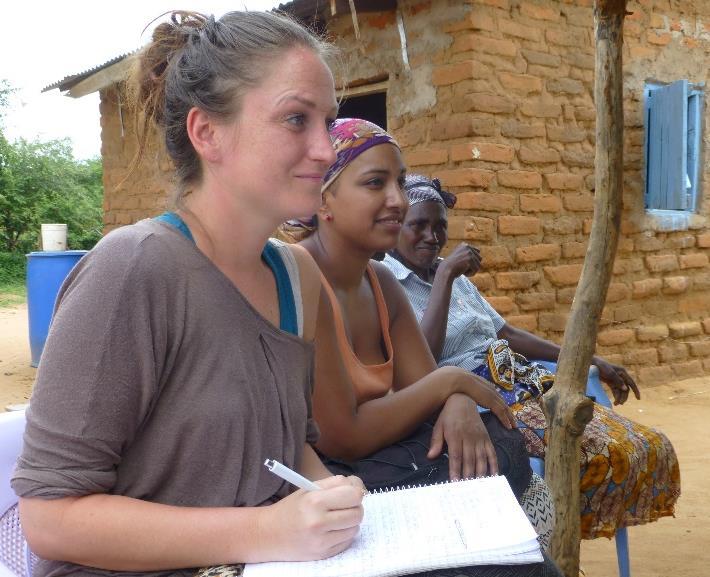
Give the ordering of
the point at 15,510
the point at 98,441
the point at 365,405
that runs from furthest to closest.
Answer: the point at 365,405 → the point at 15,510 → the point at 98,441

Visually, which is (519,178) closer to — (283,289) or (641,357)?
(641,357)

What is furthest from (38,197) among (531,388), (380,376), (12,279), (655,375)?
(380,376)

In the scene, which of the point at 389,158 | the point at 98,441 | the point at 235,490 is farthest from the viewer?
the point at 389,158

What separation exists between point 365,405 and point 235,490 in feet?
2.02

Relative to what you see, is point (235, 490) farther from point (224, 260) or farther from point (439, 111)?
point (439, 111)

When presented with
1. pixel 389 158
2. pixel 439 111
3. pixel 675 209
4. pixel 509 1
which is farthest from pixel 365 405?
pixel 675 209

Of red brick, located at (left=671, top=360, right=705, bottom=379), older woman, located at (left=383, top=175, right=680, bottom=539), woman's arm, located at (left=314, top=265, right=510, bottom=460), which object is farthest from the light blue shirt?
red brick, located at (left=671, top=360, right=705, bottom=379)

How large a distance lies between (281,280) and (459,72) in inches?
144

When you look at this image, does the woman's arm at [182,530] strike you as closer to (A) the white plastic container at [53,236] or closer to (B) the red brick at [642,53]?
(B) the red brick at [642,53]

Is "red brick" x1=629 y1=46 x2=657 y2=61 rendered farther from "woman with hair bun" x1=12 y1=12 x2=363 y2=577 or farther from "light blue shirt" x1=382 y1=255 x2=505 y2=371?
"woman with hair bun" x1=12 y1=12 x2=363 y2=577

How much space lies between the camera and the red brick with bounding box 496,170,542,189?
495 centimetres

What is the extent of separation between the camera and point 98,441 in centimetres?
110

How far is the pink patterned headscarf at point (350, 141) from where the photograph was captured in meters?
2.16

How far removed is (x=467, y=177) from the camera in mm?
4750
